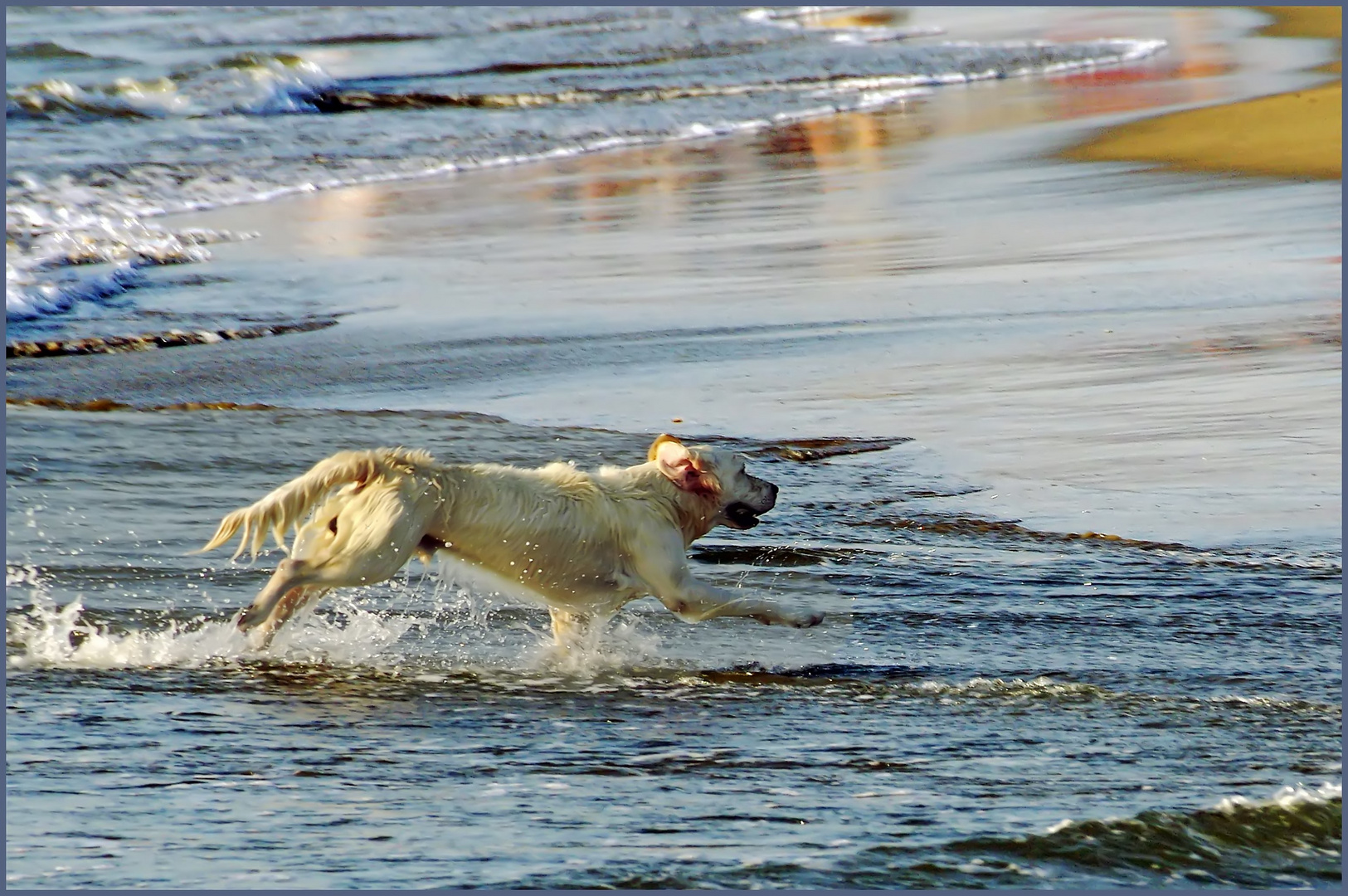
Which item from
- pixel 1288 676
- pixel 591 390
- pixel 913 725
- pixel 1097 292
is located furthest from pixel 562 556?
pixel 1097 292

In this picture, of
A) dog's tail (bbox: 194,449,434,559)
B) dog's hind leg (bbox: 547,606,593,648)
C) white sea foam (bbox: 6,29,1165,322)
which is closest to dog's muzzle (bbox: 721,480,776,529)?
dog's hind leg (bbox: 547,606,593,648)

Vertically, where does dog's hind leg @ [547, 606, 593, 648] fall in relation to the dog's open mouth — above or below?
below

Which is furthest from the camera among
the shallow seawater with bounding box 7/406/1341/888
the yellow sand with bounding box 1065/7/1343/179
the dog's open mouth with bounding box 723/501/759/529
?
the yellow sand with bounding box 1065/7/1343/179

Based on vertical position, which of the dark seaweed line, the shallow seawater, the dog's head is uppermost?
the dark seaweed line

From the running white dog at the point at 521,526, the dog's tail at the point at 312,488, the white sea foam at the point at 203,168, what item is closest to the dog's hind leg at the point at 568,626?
the running white dog at the point at 521,526

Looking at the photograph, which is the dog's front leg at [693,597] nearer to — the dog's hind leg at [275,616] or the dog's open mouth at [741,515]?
the dog's open mouth at [741,515]

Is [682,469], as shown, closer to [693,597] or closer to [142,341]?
[693,597]

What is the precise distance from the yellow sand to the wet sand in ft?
1.98

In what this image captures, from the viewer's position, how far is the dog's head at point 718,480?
6383 millimetres

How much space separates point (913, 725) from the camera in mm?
5312

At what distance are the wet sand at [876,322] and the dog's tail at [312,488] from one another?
8.82 ft

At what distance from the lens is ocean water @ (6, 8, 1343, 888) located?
4.57 meters

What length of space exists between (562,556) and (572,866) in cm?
207

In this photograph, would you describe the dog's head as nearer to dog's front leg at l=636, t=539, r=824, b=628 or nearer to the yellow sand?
dog's front leg at l=636, t=539, r=824, b=628
